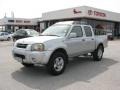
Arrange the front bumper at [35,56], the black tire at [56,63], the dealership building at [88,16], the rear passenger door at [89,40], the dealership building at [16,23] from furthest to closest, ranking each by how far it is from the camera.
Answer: the dealership building at [16,23] → the dealership building at [88,16] → the rear passenger door at [89,40] → the black tire at [56,63] → the front bumper at [35,56]

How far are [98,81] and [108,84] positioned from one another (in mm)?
385

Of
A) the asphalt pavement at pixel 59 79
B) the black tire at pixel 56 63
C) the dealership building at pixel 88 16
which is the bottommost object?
the asphalt pavement at pixel 59 79

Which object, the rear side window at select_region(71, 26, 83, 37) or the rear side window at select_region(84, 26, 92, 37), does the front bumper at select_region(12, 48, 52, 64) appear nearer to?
the rear side window at select_region(71, 26, 83, 37)

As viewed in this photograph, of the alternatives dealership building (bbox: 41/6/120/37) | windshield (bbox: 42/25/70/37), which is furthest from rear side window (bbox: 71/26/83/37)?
dealership building (bbox: 41/6/120/37)

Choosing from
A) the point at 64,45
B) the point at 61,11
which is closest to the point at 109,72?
the point at 64,45

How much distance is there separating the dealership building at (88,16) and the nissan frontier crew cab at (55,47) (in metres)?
20.1

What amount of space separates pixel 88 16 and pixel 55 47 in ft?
81.6

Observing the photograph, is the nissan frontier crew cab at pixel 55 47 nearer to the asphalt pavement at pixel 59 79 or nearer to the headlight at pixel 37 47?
the headlight at pixel 37 47

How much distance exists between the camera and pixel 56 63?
21.8ft

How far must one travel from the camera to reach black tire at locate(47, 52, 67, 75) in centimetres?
642

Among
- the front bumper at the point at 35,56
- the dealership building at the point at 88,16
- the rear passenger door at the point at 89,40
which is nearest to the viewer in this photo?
the front bumper at the point at 35,56

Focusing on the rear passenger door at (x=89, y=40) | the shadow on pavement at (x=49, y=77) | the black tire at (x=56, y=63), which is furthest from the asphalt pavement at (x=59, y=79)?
the rear passenger door at (x=89, y=40)

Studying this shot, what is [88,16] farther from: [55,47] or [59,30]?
[55,47]

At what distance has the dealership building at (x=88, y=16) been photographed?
30.5 metres
